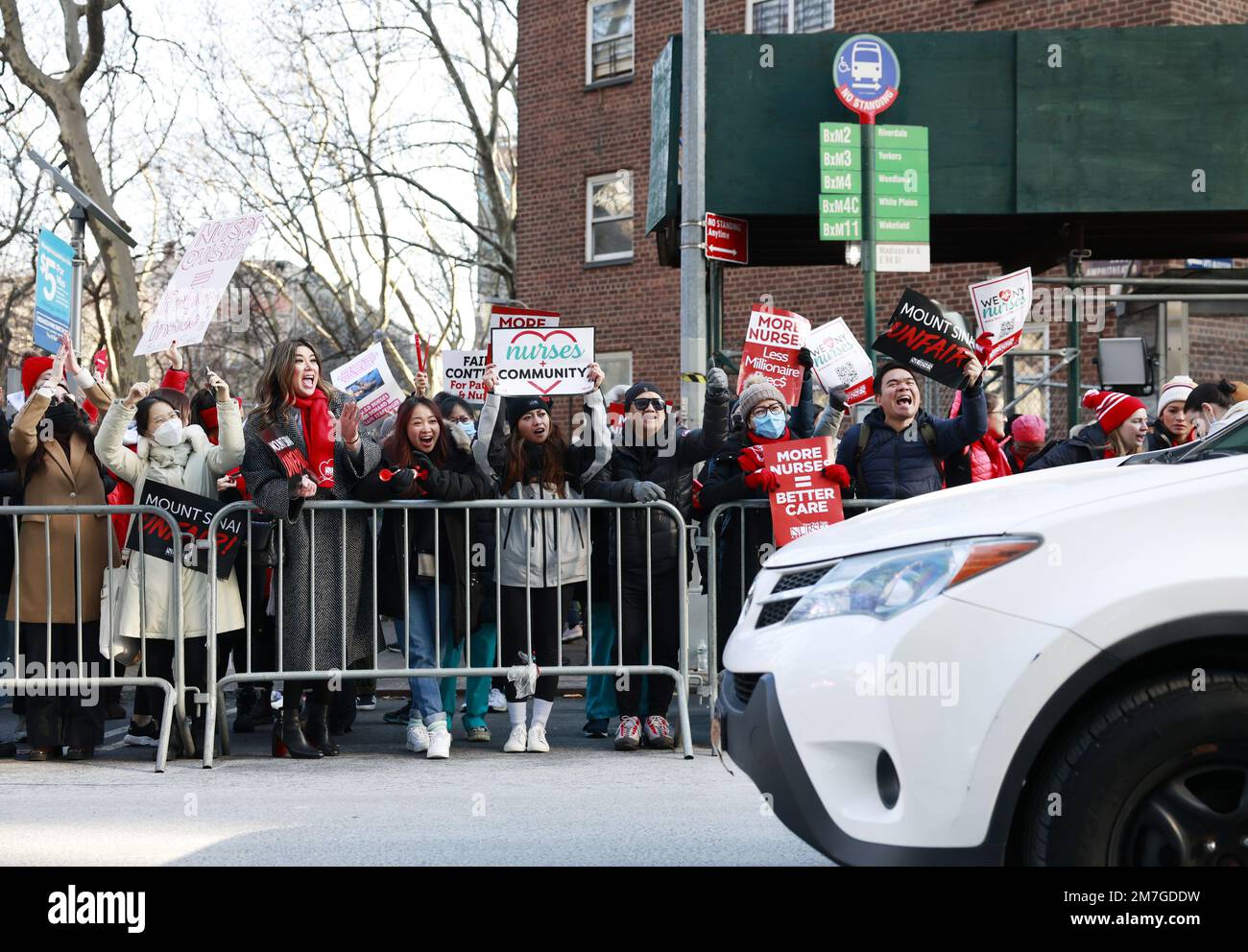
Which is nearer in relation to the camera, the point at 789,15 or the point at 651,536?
the point at 651,536

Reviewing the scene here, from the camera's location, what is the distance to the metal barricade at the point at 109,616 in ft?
24.6

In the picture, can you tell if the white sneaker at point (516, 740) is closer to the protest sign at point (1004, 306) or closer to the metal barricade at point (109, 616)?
the metal barricade at point (109, 616)

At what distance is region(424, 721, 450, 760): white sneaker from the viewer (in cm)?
773

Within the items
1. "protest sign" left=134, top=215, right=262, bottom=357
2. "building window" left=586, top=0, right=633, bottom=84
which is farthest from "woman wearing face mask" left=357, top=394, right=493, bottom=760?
"building window" left=586, top=0, right=633, bottom=84

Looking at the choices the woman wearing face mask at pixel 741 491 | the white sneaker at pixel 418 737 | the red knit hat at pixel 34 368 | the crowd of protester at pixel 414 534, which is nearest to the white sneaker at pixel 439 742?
the crowd of protester at pixel 414 534

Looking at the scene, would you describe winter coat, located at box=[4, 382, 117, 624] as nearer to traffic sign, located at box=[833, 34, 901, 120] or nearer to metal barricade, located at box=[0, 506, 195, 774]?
metal barricade, located at box=[0, 506, 195, 774]

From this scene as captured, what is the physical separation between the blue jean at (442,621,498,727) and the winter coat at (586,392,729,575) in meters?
0.82

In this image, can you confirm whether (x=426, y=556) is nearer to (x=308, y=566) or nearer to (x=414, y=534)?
(x=414, y=534)

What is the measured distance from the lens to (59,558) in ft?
26.0

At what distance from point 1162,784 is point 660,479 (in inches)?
197

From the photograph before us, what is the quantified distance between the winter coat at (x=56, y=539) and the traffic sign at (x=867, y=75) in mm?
7037

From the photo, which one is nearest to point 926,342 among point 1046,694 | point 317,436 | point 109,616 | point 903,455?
point 903,455
